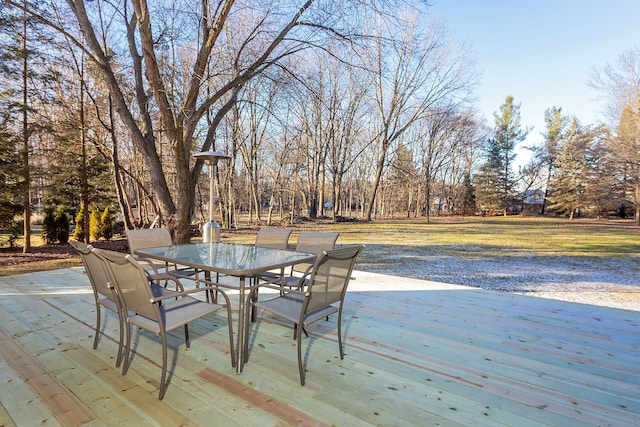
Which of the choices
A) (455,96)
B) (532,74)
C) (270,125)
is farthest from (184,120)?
(455,96)

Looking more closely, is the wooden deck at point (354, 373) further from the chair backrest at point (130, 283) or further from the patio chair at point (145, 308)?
the chair backrest at point (130, 283)

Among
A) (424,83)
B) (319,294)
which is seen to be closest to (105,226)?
(319,294)

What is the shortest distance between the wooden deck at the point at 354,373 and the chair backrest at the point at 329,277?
0.45 metres

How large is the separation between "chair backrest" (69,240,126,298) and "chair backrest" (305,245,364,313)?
128 centimetres

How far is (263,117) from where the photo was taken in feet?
47.5

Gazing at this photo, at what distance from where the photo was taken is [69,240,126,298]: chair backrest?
1946mm

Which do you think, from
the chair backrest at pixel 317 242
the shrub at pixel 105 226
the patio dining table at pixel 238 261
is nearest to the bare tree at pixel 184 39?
the patio dining table at pixel 238 261

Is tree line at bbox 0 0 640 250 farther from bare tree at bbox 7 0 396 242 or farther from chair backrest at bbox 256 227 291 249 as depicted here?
chair backrest at bbox 256 227 291 249

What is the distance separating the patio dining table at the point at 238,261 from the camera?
76.4 inches

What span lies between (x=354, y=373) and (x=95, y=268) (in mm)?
1842

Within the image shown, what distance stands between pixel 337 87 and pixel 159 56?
32.6ft

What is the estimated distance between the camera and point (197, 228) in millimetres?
11211

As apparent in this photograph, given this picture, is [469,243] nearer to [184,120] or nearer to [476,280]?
[476,280]

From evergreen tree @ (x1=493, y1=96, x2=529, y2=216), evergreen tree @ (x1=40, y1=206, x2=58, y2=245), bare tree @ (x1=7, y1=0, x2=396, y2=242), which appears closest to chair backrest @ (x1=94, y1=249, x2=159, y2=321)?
bare tree @ (x1=7, y1=0, x2=396, y2=242)
